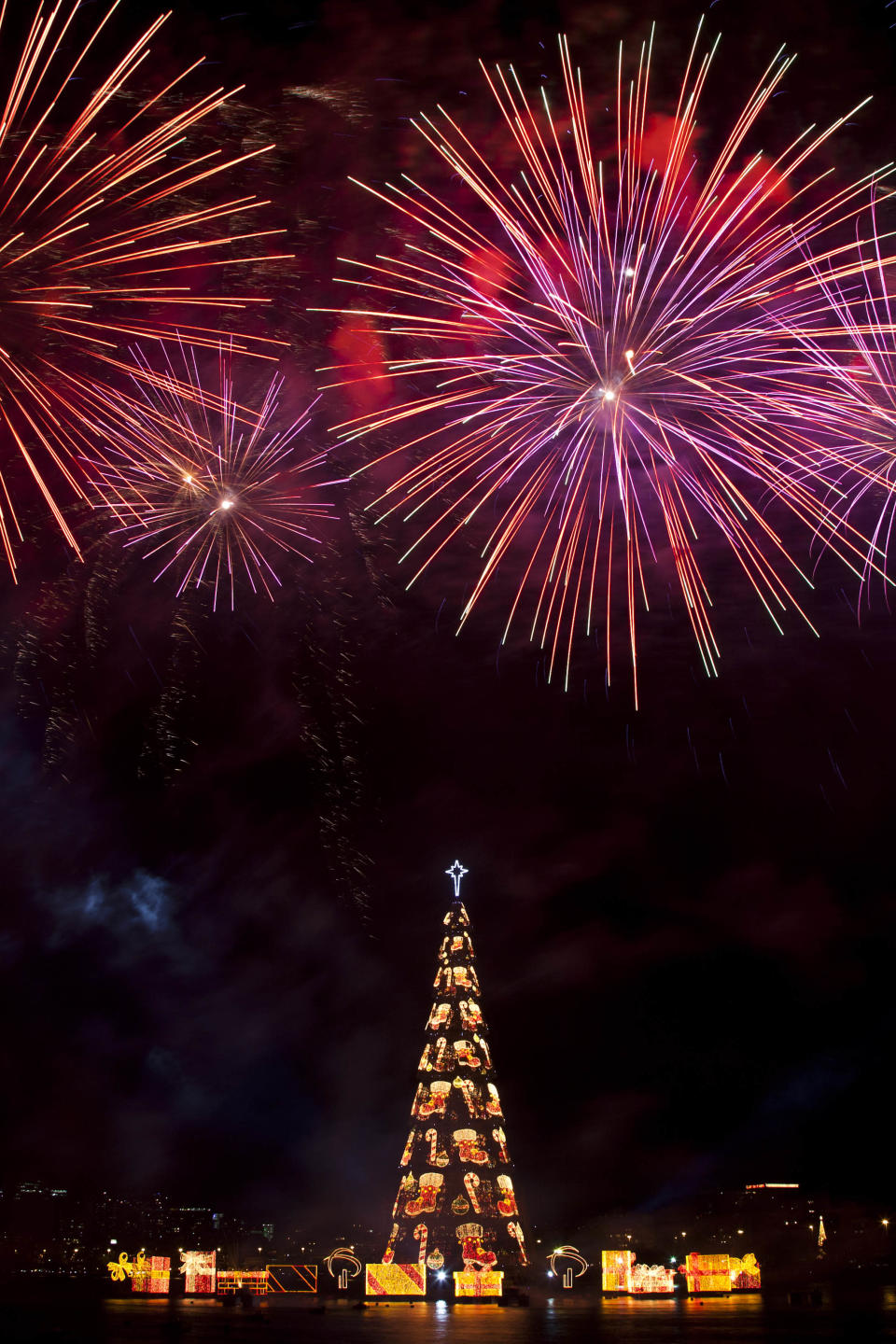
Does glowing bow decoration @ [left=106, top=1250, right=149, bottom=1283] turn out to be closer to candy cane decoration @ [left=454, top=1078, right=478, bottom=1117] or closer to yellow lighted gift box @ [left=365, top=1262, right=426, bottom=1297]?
yellow lighted gift box @ [left=365, top=1262, right=426, bottom=1297]

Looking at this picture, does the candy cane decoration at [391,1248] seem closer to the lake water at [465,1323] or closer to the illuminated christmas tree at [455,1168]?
the illuminated christmas tree at [455,1168]

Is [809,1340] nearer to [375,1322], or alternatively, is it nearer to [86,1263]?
[375,1322]

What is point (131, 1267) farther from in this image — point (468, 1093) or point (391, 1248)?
point (468, 1093)

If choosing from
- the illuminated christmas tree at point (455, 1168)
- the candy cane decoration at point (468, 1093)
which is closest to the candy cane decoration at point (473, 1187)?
the illuminated christmas tree at point (455, 1168)

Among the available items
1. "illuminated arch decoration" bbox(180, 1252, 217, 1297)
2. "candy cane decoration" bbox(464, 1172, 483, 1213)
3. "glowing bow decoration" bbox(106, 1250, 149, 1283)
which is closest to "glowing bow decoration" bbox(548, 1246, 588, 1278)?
"candy cane decoration" bbox(464, 1172, 483, 1213)

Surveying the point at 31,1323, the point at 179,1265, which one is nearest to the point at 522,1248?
the point at 31,1323
